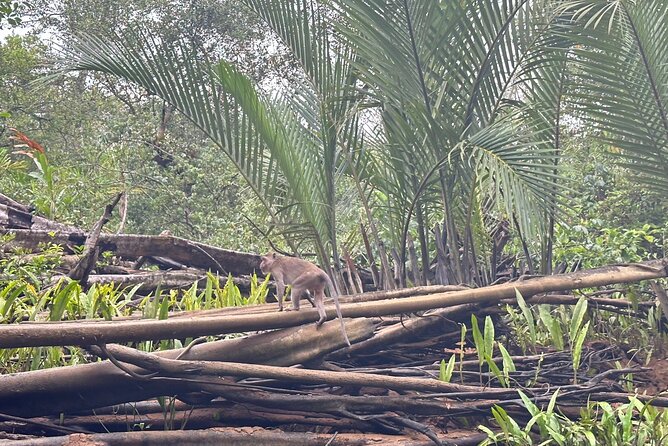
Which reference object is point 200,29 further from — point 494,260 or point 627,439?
point 627,439

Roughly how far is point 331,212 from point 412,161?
2.43ft

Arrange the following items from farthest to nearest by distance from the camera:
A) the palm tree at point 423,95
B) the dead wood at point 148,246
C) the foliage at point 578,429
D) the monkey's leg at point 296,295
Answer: the dead wood at point 148,246
the palm tree at point 423,95
the monkey's leg at point 296,295
the foliage at point 578,429

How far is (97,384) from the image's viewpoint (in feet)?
13.7

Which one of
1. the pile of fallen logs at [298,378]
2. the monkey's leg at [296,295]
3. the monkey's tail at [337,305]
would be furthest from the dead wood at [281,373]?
the monkey's leg at [296,295]

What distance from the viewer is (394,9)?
5699mm

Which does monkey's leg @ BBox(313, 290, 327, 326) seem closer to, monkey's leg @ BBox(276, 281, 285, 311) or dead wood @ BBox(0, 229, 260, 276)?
monkey's leg @ BBox(276, 281, 285, 311)

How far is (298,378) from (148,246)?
109 inches

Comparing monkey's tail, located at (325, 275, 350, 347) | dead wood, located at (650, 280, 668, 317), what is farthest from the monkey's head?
dead wood, located at (650, 280, 668, 317)

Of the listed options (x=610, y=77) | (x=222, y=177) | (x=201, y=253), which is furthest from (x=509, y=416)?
(x=222, y=177)

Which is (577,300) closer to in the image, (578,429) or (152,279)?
(578,429)

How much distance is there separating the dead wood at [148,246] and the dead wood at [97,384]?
231 cm

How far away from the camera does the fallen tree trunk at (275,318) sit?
12.0 ft

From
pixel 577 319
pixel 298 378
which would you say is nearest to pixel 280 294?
pixel 298 378

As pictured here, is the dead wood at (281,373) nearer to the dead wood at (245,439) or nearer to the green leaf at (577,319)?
the dead wood at (245,439)
